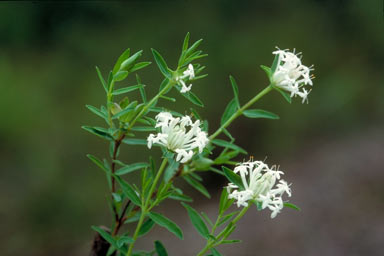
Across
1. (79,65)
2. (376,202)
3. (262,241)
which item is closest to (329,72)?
(376,202)

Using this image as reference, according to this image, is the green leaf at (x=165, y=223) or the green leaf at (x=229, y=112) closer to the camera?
the green leaf at (x=165, y=223)

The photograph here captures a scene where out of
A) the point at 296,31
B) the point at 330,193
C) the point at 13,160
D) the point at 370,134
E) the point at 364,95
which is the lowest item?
Answer: the point at 13,160

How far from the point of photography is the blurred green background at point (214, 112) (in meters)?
2.79

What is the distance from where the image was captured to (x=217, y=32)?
3564 millimetres

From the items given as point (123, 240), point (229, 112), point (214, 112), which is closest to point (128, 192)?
point (123, 240)

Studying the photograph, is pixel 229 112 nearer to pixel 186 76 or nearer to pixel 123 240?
pixel 186 76

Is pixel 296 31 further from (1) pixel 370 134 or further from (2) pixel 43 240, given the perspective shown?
(2) pixel 43 240

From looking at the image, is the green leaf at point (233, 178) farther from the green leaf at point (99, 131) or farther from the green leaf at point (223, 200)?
the green leaf at point (99, 131)

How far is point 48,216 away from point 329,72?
7.12ft

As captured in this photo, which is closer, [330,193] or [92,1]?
[330,193]

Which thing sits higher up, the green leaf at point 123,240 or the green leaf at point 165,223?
the green leaf at point 165,223

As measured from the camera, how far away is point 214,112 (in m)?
3.24

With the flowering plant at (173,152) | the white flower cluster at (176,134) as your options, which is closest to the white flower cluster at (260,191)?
the flowering plant at (173,152)

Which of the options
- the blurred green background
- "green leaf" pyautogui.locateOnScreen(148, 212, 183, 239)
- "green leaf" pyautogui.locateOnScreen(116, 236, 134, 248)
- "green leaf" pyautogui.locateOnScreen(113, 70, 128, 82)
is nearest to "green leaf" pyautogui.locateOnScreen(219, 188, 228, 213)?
"green leaf" pyautogui.locateOnScreen(148, 212, 183, 239)
